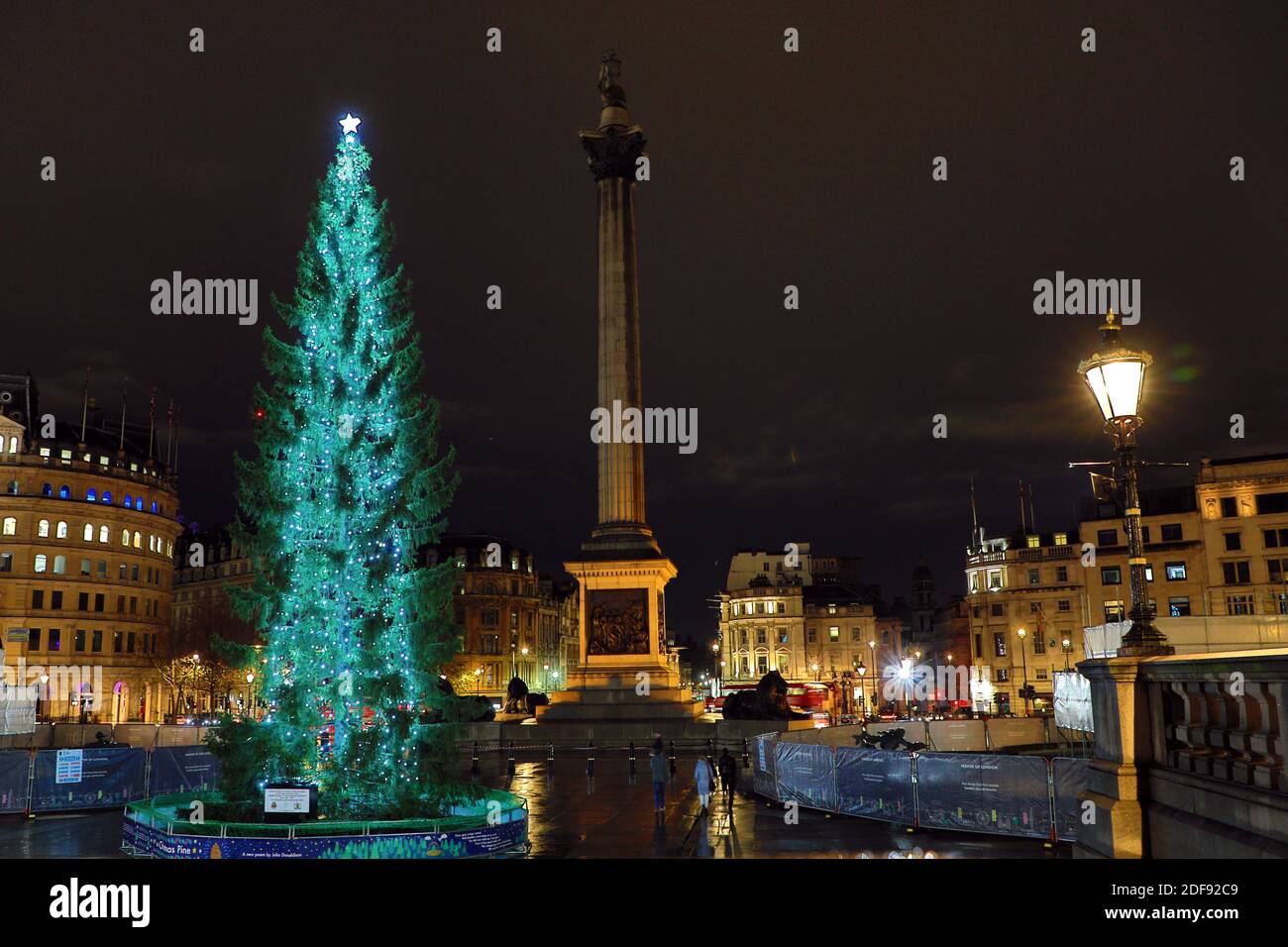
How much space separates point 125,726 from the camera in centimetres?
4666

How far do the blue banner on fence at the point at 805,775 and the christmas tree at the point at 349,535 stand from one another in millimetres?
8897

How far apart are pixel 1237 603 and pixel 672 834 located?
7700 cm

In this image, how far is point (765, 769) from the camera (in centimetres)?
2620

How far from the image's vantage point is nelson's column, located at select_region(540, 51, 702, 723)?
47344 millimetres

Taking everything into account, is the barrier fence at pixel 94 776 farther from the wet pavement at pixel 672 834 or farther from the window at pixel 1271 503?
the window at pixel 1271 503

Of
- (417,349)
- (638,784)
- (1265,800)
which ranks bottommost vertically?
(638,784)

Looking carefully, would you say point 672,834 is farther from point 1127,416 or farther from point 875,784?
point 1127,416

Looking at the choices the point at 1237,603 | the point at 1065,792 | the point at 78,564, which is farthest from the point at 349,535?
the point at 78,564

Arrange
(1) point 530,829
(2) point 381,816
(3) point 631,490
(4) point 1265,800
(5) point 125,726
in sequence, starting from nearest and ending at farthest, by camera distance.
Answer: (4) point 1265,800 → (2) point 381,816 → (1) point 530,829 → (5) point 125,726 → (3) point 631,490

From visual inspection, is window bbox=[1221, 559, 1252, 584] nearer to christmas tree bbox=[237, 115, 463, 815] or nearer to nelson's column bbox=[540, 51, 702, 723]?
nelson's column bbox=[540, 51, 702, 723]

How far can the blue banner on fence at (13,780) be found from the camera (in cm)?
2517
